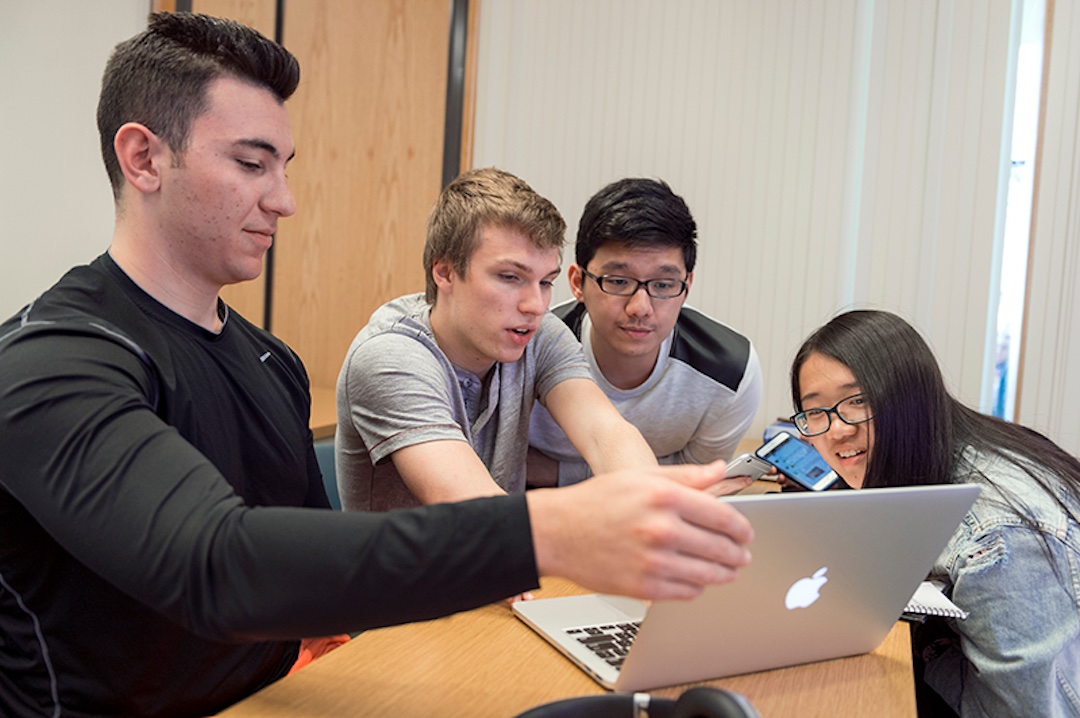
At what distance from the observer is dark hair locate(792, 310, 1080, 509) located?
1557mm

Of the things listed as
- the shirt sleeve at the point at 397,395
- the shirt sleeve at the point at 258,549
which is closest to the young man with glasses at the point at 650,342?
the shirt sleeve at the point at 397,395

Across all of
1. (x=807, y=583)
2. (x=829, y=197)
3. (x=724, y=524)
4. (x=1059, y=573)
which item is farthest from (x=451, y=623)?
(x=829, y=197)

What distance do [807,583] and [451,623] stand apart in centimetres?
46

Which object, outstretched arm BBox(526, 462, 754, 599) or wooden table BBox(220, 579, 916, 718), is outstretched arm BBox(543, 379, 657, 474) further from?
outstretched arm BBox(526, 462, 754, 599)

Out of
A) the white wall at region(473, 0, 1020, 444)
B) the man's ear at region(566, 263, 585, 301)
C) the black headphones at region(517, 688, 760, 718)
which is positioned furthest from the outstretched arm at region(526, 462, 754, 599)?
the white wall at region(473, 0, 1020, 444)

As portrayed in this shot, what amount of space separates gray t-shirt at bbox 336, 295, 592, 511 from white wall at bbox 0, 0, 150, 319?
1.97m

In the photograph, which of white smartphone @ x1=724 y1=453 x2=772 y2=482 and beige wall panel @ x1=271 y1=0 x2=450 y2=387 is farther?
beige wall panel @ x1=271 y1=0 x2=450 y2=387

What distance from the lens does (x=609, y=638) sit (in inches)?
46.1

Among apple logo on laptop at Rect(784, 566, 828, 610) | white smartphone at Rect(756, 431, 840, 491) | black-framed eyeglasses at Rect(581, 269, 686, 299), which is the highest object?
black-framed eyeglasses at Rect(581, 269, 686, 299)

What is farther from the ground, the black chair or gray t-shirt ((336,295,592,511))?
gray t-shirt ((336,295,592,511))

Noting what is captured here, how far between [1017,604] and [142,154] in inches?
51.6

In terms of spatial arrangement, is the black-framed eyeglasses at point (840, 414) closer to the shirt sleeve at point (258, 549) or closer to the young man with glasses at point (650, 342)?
the young man with glasses at point (650, 342)

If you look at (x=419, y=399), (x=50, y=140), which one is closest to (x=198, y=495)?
(x=419, y=399)

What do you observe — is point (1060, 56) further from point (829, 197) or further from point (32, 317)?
point (32, 317)
